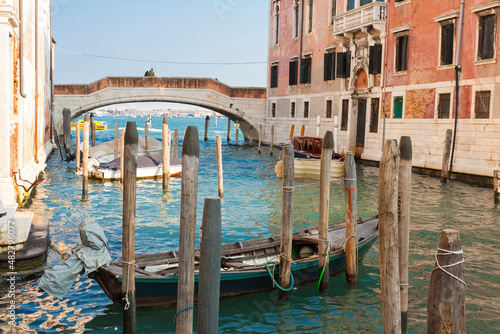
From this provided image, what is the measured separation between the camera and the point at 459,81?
13695 millimetres

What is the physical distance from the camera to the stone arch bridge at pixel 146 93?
78.8ft

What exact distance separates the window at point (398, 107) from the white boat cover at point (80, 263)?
43.6 feet

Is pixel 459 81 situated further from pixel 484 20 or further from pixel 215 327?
pixel 215 327

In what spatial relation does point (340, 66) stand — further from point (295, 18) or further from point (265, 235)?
point (265, 235)

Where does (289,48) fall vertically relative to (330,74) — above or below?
above

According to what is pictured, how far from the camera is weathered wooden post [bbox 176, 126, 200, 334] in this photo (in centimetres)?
341

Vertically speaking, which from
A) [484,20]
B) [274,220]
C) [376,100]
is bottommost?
[274,220]

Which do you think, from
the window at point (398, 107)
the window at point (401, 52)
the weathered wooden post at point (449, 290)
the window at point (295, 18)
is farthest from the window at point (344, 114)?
the weathered wooden post at point (449, 290)

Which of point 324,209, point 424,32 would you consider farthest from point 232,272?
point 424,32

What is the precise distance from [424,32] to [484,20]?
7.67ft

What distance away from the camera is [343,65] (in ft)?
62.9

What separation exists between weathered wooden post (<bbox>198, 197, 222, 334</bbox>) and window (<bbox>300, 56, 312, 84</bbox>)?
783 inches

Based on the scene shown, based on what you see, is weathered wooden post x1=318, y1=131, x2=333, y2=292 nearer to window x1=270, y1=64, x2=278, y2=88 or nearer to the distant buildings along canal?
the distant buildings along canal

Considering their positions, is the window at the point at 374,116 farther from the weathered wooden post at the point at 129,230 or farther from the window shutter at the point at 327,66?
the weathered wooden post at the point at 129,230
